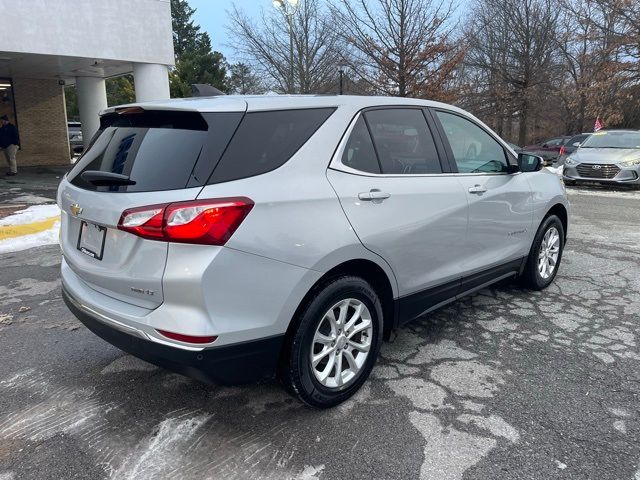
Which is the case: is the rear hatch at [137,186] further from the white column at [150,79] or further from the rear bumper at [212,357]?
the white column at [150,79]

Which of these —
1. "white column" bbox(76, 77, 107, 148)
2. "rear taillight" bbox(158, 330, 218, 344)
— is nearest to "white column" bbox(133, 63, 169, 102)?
"white column" bbox(76, 77, 107, 148)

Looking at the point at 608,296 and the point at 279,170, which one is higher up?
the point at 279,170

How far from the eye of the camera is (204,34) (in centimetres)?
4428

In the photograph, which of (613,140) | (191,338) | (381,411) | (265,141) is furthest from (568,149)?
(191,338)

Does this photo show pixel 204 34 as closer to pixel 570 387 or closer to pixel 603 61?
pixel 603 61

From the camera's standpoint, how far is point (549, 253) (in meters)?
4.84

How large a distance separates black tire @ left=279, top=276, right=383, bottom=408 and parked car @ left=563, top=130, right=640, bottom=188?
484 inches

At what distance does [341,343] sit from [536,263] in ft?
8.44

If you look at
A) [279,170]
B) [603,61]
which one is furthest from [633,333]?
[603,61]

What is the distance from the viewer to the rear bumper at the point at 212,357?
2295 millimetres

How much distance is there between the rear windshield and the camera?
2.35m

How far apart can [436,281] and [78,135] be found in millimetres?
26035

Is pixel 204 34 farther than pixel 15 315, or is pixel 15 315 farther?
pixel 204 34

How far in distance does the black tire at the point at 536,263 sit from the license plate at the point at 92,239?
357 centimetres
